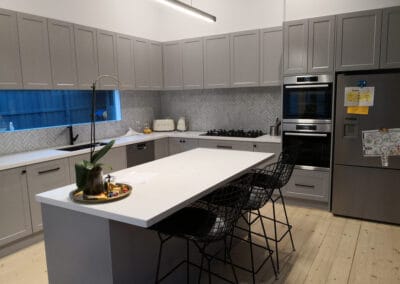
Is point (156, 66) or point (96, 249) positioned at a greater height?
point (156, 66)

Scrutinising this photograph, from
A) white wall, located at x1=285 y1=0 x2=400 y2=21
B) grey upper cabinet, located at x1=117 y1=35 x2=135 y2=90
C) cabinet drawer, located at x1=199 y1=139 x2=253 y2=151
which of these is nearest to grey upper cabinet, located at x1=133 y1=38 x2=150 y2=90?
grey upper cabinet, located at x1=117 y1=35 x2=135 y2=90

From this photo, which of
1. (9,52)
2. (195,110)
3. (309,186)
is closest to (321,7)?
(309,186)

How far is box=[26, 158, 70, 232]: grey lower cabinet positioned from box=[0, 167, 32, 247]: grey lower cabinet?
0.05 metres

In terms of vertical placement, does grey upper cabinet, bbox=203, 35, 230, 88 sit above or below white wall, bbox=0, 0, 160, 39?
below

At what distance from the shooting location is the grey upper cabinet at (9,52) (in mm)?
3129

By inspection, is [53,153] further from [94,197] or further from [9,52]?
[94,197]

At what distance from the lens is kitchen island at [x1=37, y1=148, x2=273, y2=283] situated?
5.74 ft

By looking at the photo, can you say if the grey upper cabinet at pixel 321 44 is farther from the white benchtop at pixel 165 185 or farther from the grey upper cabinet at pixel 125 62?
the grey upper cabinet at pixel 125 62

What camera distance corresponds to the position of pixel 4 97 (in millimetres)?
3598

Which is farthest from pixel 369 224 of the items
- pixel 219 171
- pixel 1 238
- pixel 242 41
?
pixel 1 238

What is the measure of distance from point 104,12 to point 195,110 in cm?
203

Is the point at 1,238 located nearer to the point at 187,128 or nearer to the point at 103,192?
the point at 103,192

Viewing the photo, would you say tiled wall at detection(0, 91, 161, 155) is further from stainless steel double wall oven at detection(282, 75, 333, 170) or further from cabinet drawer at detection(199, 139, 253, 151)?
stainless steel double wall oven at detection(282, 75, 333, 170)

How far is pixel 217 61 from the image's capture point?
473 centimetres
